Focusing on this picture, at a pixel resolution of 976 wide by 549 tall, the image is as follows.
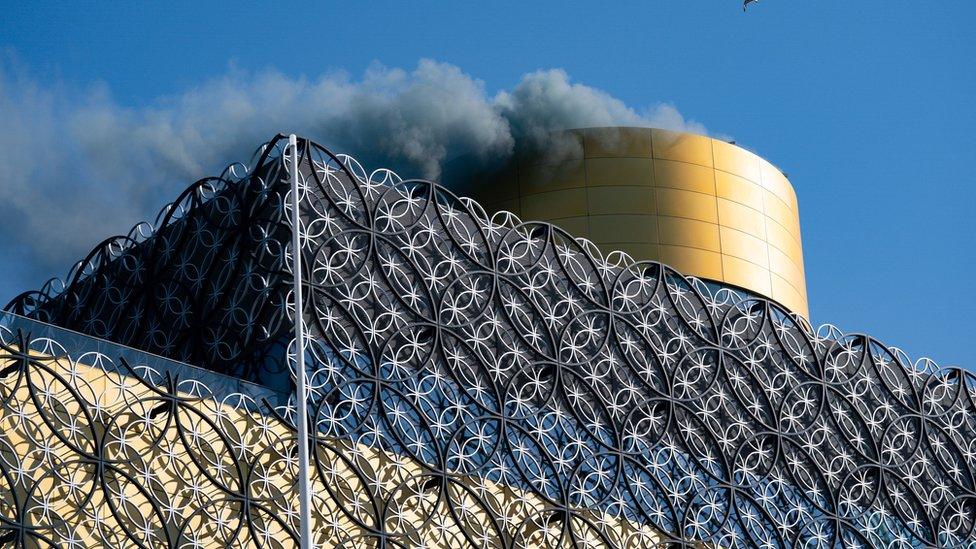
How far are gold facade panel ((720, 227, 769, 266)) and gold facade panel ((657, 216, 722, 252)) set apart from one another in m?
0.30

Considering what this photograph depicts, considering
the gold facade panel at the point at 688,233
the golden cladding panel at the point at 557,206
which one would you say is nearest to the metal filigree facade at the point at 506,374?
the gold facade panel at the point at 688,233

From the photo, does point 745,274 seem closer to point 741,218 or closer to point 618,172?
point 741,218

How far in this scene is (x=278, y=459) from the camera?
88.6 ft

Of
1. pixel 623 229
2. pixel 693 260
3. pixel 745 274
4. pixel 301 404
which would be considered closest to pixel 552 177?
pixel 623 229

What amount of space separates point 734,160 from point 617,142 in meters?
3.97

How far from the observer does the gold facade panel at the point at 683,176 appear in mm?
44500

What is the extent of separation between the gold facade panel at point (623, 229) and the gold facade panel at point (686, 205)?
26.6 inches

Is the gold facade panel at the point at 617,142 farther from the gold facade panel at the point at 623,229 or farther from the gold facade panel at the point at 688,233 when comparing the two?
the gold facade panel at the point at 688,233

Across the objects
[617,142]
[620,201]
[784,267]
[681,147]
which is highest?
[681,147]

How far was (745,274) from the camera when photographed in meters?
44.8

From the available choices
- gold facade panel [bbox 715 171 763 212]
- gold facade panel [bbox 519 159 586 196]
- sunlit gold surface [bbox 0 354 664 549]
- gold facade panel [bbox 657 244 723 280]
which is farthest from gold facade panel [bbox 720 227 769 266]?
sunlit gold surface [bbox 0 354 664 549]

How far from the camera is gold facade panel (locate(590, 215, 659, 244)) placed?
4341cm

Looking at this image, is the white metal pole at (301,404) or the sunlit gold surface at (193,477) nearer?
the white metal pole at (301,404)

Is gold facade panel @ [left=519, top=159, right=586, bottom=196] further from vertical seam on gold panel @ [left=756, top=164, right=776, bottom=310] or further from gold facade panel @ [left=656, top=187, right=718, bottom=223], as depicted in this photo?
vertical seam on gold panel @ [left=756, top=164, right=776, bottom=310]
